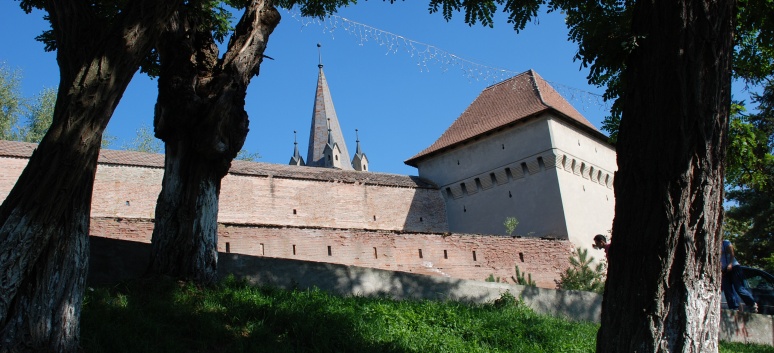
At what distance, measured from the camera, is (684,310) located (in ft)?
16.1

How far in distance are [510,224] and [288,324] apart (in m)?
19.9

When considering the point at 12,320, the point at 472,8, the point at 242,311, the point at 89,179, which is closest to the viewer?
the point at 12,320

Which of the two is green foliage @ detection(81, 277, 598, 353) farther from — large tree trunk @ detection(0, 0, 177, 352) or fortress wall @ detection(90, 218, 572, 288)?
fortress wall @ detection(90, 218, 572, 288)

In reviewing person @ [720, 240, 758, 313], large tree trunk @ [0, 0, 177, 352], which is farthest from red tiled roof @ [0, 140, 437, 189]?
large tree trunk @ [0, 0, 177, 352]

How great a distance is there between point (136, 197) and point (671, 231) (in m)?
21.6

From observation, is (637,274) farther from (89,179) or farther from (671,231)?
(89,179)

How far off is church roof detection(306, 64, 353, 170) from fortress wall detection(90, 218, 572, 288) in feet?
89.7

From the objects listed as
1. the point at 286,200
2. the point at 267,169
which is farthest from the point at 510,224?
the point at 267,169

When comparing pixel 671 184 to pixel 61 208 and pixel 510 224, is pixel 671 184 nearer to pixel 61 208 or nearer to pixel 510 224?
pixel 61 208

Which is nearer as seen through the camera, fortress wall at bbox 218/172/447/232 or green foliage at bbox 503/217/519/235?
fortress wall at bbox 218/172/447/232

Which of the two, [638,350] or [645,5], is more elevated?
[645,5]

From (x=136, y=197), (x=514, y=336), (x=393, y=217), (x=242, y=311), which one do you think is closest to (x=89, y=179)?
(x=242, y=311)

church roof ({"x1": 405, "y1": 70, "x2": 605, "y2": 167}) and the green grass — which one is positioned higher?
church roof ({"x1": 405, "y1": 70, "x2": 605, "y2": 167})

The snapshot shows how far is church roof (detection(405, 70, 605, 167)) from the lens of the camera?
2991 centimetres
